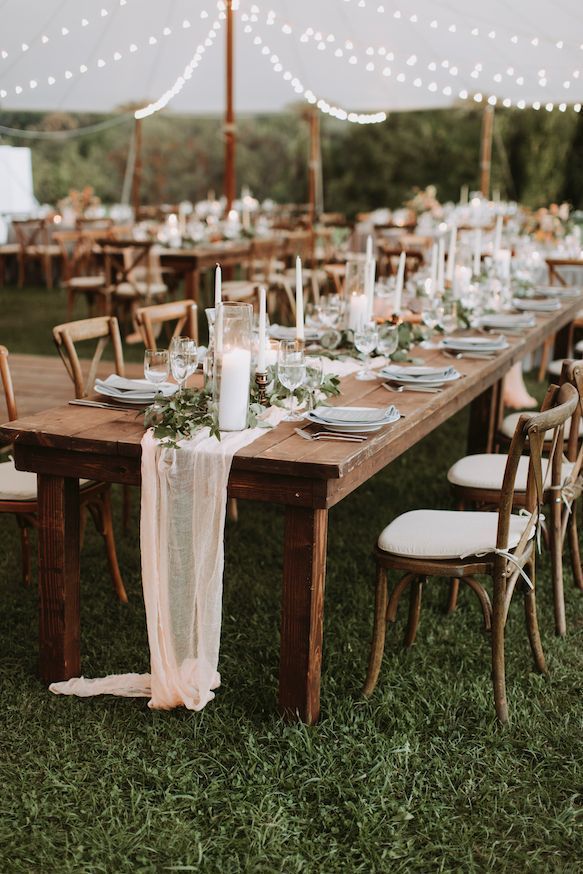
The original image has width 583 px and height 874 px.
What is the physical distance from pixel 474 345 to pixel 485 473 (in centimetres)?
75

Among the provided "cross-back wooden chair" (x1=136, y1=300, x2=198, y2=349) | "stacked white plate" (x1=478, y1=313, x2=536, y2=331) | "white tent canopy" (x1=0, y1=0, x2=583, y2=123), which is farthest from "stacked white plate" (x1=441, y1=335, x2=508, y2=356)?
"white tent canopy" (x1=0, y1=0, x2=583, y2=123)

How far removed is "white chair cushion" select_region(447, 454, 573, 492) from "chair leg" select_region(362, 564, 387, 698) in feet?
2.09

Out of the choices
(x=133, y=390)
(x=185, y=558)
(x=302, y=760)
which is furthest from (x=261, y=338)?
(x=302, y=760)

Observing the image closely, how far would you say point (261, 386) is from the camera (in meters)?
2.83

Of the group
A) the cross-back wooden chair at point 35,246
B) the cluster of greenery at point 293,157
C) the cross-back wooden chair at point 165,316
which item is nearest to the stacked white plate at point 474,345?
the cross-back wooden chair at point 165,316

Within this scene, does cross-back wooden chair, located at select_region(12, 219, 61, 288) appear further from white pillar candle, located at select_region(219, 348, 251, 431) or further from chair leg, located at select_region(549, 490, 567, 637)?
white pillar candle, located at select_region(219, 348, 251, 431)

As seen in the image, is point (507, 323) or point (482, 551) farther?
point (507, 323)

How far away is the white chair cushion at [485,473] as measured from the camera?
3.24 meters

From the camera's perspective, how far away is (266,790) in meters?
2.35

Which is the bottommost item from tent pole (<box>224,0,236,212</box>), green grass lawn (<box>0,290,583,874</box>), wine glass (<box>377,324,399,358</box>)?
green grass lawn (<box>0,290,583,874</box>)

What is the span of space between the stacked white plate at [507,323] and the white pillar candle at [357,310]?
93 cm

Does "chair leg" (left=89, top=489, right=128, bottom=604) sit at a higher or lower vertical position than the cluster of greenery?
lower

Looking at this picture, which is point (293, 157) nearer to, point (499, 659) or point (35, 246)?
point (35, 246)

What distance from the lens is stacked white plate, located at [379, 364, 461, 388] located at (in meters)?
3.20
